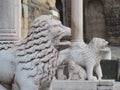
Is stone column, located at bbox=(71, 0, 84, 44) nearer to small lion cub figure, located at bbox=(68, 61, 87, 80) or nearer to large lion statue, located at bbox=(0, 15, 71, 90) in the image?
small lion cub figure, located at bbox=(68, 61, 87, 80)

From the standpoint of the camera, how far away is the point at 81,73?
366 inches

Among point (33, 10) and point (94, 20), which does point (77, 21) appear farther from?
point (94, 20)

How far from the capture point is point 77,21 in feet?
35.0

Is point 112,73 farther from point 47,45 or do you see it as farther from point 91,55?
point 47,45

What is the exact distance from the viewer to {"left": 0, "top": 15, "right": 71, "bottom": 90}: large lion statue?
4.63 m

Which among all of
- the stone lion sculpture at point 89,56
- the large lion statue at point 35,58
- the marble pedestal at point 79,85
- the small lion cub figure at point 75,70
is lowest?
the marble pedestal at point 79,85

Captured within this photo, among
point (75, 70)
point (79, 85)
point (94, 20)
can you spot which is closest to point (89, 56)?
point (75, 70)

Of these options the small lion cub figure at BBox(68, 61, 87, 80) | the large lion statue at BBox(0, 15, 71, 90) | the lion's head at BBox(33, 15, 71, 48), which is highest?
the lion's head at BBox(33, 15, 71, 48)

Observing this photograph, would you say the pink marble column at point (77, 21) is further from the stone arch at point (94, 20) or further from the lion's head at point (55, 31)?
the stone arch at point (94, 20)

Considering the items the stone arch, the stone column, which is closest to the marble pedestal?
the stone column

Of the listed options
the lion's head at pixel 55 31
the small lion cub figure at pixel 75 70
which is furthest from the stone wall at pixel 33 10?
the lion's head at pixel 55 31

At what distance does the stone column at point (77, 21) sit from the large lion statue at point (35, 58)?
18.7ft

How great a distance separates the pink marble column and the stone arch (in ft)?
56.0

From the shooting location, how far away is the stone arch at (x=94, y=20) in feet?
93.3
